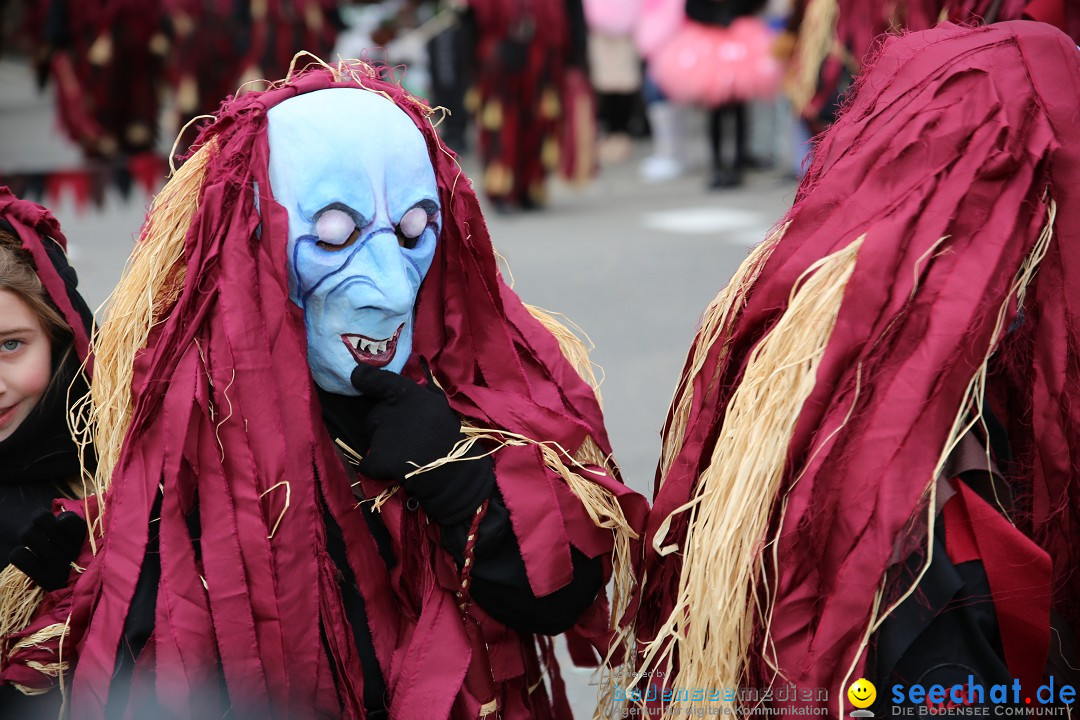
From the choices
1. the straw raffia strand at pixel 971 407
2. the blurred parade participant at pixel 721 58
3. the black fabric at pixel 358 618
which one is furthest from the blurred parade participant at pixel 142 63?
the straw raffia strand at pixel 971 407

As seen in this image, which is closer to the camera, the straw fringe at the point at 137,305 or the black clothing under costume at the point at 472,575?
the black clothing under costume at the point at 472,575

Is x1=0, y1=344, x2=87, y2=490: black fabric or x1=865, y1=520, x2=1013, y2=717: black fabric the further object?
x1=0, y1=344, x2=87, y2=490: black fabric

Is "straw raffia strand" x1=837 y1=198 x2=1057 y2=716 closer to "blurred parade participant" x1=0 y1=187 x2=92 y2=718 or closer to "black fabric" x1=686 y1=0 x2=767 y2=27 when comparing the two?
"blurred parade participant" x1=0 y1=187 x2=92 y2=718

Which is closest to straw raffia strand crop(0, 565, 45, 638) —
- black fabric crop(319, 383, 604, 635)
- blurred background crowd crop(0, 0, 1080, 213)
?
black fabric crop(319, 383, 604, 635)

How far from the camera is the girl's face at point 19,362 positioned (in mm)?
1864

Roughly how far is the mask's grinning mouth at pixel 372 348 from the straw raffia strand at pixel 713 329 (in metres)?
0.42

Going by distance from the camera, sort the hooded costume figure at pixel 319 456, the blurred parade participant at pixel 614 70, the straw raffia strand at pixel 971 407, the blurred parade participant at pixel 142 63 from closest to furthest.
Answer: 1. the straw raffia strand at pixel 971 407
2. the hooded costume figure at pixel 319 456
3. the blurred parade participant at pixel 142 63
4. the blurred parade participant at pixel 614 70

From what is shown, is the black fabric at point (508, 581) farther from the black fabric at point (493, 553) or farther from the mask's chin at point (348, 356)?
the mask's chin at point (348, 356)

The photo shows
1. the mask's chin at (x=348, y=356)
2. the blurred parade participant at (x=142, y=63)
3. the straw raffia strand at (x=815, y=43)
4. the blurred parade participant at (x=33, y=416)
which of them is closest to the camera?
the mask's chin at (x=348, y=356)

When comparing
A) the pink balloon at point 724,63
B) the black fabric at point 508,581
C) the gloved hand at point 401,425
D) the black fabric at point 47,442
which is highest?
the gloved hand at point 401,425

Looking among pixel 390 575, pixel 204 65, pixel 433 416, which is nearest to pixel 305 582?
pixel 390 575

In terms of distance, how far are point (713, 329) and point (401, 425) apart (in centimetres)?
46

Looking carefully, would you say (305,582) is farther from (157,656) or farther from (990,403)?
(990,403)

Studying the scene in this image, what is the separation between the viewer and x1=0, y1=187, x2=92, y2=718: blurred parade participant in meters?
1.80
